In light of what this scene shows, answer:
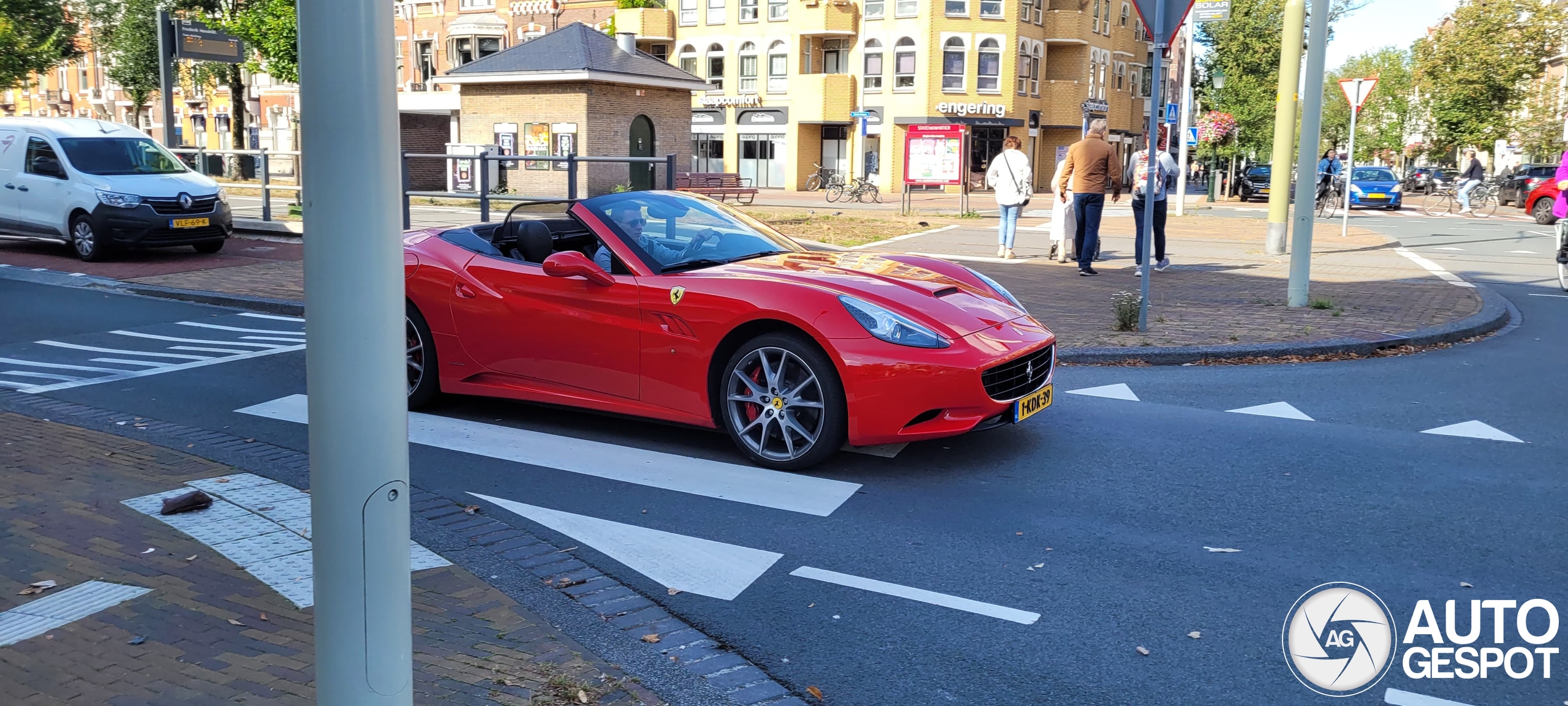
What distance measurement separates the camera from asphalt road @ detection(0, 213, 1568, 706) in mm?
3879

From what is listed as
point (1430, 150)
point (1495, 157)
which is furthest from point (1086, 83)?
point (1495, 157)

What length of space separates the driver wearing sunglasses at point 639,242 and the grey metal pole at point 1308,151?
7.31 metres

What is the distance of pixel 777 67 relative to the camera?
2255 inches

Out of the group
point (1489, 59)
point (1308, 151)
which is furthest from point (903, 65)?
point (1308, 151)

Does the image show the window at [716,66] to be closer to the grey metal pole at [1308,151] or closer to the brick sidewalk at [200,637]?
the grey metal pole at [1308,151]

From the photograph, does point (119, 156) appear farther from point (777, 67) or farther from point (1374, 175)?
point (777, 67)

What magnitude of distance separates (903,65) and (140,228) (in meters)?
42.6

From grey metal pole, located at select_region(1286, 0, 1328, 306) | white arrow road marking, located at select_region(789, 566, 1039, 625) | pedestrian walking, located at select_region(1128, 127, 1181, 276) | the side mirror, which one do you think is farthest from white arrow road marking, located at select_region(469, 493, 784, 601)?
pedestrian walking, located at select_region(1128, 127, 1181, 276)

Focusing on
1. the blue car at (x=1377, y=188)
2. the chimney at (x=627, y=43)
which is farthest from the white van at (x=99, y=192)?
the blue car at (x=1377, y=188)

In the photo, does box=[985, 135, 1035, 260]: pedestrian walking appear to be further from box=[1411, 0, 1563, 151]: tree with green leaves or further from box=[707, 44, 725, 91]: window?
box=[707, 44, 725, 91]: window

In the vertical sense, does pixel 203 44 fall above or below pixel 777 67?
below

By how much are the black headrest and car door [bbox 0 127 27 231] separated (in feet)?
46.1

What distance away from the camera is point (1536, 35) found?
46.9 meters

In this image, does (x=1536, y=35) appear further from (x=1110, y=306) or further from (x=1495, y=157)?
(x=1110, y=306)
